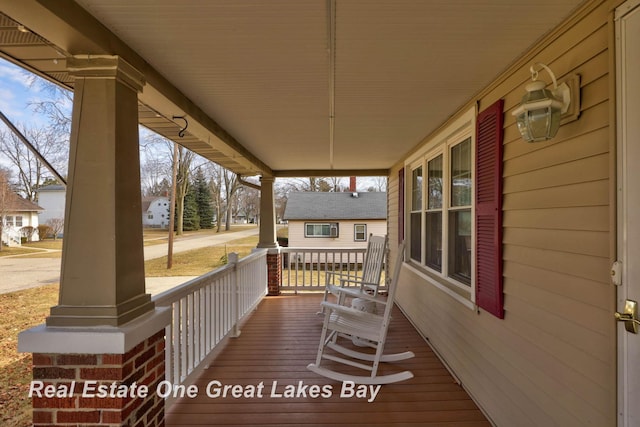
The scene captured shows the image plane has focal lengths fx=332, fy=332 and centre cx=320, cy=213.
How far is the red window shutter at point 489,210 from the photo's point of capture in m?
2.13

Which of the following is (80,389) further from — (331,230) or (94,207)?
(331,230)

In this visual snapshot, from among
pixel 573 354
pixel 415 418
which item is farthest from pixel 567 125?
pixel 415 418

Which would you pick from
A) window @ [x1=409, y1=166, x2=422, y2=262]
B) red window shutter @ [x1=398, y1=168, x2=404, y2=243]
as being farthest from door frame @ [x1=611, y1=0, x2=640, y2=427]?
red window shutter @ [x1=398, y1=168, x2=404, y2=243]

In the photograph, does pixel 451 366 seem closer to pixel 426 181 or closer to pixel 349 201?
pixel 426 181

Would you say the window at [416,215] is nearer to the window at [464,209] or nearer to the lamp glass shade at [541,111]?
the window at [464,209]

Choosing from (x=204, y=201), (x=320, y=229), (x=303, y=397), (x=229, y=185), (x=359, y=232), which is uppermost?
(x=229, y=185)

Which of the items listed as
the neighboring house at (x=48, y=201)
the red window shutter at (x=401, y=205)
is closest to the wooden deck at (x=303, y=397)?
the red window shutter at (x=401, y=205)

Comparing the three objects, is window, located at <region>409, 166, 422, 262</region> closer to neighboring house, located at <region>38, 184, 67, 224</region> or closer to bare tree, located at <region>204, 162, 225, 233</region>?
neighboring house, located at <region>38, 184, 67, 224</region>

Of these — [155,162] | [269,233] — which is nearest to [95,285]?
[269,233]

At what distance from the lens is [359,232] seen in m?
15.1

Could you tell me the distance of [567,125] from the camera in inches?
61.1

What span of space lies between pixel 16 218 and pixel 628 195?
375 inches

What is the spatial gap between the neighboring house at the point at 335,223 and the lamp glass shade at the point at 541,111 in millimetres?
13414

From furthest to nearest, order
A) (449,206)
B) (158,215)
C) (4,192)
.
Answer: (158,215)
(4,192)
(449,206)
